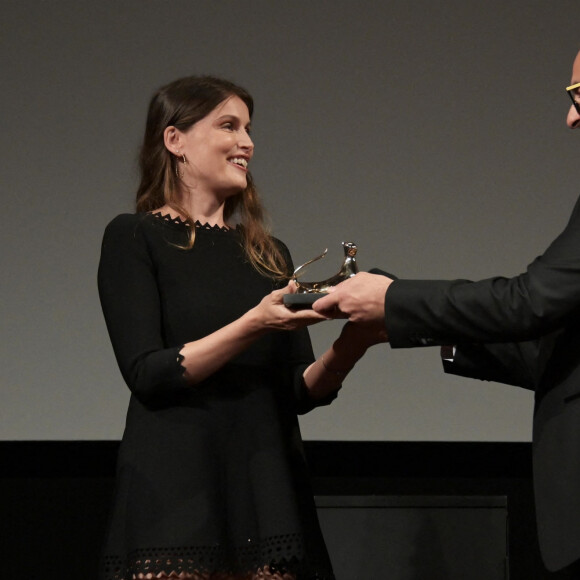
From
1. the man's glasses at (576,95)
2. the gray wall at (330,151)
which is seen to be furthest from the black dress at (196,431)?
the gray wall at (330,151)

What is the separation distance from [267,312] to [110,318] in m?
0.32

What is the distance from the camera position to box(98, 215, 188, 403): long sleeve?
1766 mm

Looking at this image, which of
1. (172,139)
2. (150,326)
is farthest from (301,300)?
(172,139)

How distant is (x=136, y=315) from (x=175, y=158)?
1.43 feet

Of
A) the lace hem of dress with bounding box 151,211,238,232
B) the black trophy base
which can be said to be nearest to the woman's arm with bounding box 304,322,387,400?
the black trophy base

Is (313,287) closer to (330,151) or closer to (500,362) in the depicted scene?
(500,362)

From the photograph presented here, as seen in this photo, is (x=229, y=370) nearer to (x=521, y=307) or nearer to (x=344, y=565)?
(x=521, y=307)

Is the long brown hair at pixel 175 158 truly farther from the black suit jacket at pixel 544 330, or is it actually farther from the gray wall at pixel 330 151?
the gray wall at pixel 330 151

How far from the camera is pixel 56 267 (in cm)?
316

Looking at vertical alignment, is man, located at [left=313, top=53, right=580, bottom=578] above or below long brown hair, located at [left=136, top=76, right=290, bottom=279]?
below

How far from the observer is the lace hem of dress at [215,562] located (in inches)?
66.7

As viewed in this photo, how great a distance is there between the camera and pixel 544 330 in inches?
64.8

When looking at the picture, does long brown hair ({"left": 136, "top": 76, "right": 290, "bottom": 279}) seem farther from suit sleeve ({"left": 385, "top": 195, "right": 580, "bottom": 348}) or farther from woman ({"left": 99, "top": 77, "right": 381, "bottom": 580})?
suit sleeve ({"left": 385, "top": 195, "right": 580, "bottom": 348})

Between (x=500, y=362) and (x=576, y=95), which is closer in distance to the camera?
(x=576, y=95)
